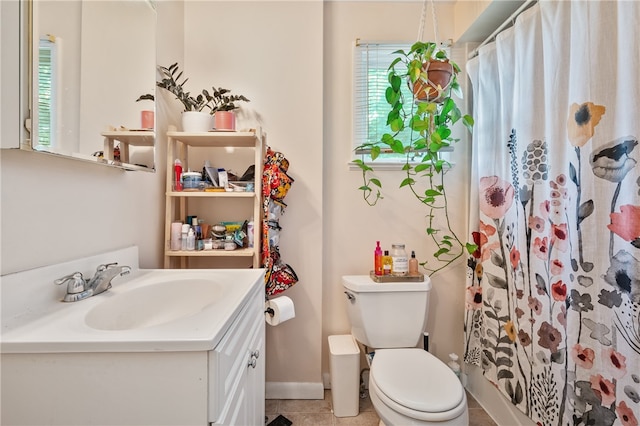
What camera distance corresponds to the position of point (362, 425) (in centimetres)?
144

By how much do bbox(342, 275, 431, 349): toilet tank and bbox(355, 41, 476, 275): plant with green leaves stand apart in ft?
1.00

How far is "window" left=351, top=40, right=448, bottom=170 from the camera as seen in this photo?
1.71 metres

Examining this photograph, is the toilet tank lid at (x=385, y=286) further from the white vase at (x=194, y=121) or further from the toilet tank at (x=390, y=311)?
the white vase at (x=194, y=121)

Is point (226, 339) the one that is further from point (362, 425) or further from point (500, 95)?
point (500, 95)

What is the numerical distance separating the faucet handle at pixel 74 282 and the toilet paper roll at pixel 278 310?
763 mm

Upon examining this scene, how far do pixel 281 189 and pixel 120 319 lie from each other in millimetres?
860

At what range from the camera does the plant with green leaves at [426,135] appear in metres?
1.31

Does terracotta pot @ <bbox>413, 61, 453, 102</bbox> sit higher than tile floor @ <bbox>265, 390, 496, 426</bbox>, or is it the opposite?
terracotta pot @ <bbox>413, 61, 453, 102</bbox>

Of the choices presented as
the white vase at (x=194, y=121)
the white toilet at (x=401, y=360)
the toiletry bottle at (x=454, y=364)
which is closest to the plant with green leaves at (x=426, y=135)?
the white toilet at (x=401, y=360)

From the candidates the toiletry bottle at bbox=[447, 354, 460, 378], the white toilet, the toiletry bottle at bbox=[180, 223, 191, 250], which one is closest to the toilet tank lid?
the white toilet

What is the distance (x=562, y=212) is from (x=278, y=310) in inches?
50.1

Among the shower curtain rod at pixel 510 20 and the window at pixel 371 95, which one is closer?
the shower curtain rod at pixel 510 20

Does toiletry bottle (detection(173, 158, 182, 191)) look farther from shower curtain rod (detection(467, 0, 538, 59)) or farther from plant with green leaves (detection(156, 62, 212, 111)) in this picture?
shower curtain rod (detection(467, 0, 538, 59))

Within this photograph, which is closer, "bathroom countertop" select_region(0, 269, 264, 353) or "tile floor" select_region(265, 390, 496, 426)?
"bathroom countertop" select_region(0, 269, 264, 353)
